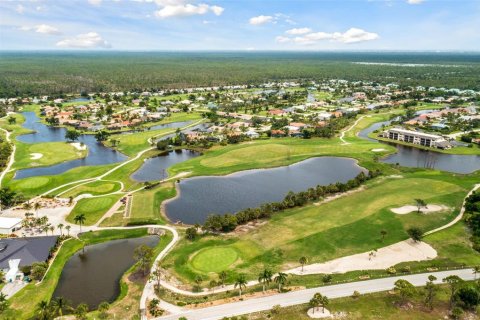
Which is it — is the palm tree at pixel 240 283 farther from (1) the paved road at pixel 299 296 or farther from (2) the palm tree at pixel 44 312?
(2) the palm tree at pixel 44 312


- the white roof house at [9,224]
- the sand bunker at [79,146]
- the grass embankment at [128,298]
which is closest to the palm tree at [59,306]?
the grass embankment at [128,298]

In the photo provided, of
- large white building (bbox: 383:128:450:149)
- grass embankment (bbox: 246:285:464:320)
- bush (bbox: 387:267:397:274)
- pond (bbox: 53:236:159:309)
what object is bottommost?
pond (bbox: 53:236:159:309)

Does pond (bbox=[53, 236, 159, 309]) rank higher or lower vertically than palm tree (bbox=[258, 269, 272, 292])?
lower

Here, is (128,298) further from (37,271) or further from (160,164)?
(160,164)

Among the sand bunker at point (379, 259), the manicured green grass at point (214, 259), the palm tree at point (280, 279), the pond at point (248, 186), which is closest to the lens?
the palm tree at point (280, 279)

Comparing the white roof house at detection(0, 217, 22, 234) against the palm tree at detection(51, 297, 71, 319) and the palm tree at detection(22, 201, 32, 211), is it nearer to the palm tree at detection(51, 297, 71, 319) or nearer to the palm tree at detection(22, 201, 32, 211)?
the palm tree at detection(22, 201, 32, 211)

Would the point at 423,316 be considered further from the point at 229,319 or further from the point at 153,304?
the point at 153,304

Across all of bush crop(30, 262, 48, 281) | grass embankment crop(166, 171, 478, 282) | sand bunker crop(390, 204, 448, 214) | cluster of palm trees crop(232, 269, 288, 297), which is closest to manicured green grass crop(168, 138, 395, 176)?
grass embankment crop(166, 171, 478, 282)

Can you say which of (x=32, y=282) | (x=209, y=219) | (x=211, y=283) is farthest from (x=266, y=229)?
(x=32, y=282)
